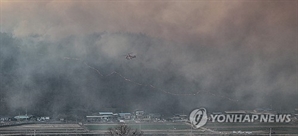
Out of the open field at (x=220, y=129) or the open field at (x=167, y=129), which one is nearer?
the open field at (x=167, y=129)

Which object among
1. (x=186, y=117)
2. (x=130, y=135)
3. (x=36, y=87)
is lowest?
(x=130, y=135)

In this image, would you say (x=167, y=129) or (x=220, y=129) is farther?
(x=167, y=129)

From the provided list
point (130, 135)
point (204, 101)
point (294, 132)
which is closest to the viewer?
point (130, 135)

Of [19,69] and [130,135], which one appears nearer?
[130,135]

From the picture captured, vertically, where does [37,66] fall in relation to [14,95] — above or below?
above

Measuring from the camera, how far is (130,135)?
18.1 metres

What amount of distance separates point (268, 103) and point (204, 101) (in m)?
3.40

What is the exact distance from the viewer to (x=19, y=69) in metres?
23.0

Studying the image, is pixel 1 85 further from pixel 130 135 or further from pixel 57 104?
pixel 130 135

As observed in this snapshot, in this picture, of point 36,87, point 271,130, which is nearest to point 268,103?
point 271,130

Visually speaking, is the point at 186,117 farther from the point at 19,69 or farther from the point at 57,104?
the point at 19,69

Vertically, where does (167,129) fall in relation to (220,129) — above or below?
above

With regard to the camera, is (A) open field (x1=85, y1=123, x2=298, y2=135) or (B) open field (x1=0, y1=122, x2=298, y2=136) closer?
(B) open field (x1=0, y1=122, x2=298, y2=136)

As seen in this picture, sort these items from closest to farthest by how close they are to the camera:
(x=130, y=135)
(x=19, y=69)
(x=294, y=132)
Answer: (x=130, y=135) < (x=294, y=132) < (x=19, y=69)
